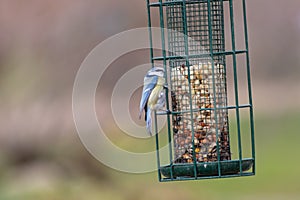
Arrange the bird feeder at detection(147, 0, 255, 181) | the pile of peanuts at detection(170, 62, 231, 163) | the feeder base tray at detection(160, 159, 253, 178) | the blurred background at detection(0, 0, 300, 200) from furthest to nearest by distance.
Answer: the blurred background at detection(0, 0, 300, 200) < the pile of peanuts at detection(170, 62, 231, 163) < the bird feeder at detection(147, 0, 255, 181) < the feeder base tray at detection(160, 159, 253, 178)

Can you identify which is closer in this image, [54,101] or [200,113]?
[200,113]

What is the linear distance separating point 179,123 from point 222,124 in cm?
30

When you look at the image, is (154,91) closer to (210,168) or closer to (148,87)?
(148,87)

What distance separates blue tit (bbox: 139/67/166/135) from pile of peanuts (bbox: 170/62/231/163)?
13cm

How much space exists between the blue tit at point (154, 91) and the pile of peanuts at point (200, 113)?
13 cm

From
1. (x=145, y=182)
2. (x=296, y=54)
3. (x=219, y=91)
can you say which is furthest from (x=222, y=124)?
(x=296, y=54)

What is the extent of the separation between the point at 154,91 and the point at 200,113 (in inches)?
15.1

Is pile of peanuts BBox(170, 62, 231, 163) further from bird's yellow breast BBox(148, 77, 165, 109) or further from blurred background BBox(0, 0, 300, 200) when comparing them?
blurred background BBox(0, 0, 300, 200)

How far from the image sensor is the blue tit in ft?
20.9

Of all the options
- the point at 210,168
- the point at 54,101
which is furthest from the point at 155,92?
the point at 54,101

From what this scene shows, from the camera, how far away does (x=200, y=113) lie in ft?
21.4

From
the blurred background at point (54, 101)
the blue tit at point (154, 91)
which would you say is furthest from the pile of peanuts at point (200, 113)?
the blurred background at point (54, 101)

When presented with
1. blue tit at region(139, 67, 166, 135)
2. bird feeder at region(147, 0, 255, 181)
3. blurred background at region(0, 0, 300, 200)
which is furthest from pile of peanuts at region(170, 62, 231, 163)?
blurred background at region(0, 0, 300, 200)

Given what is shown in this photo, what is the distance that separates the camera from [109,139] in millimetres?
10539
